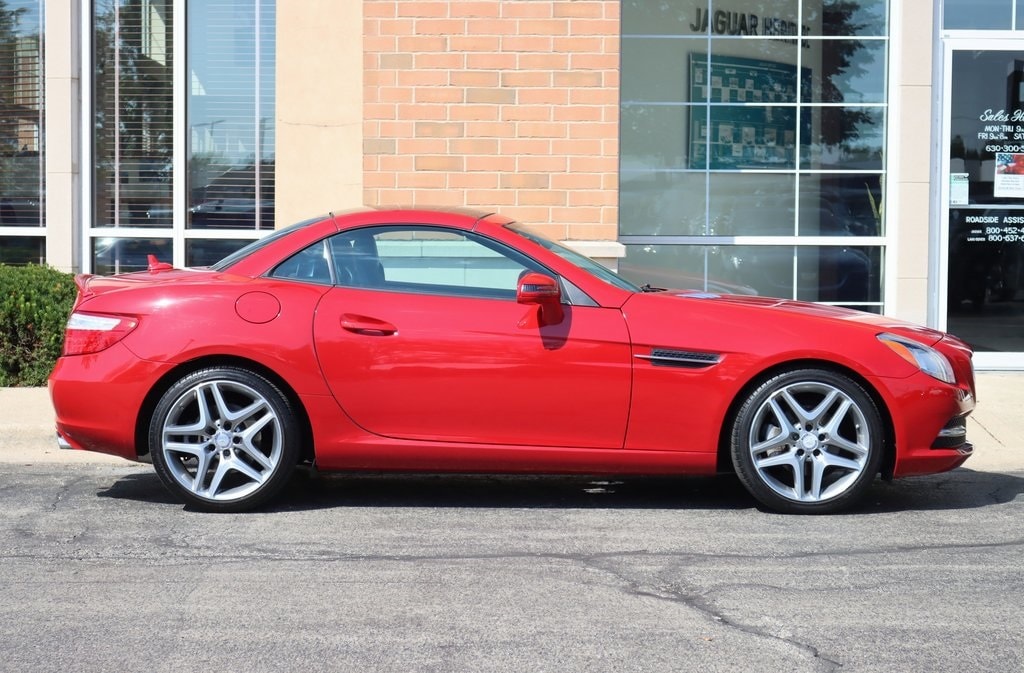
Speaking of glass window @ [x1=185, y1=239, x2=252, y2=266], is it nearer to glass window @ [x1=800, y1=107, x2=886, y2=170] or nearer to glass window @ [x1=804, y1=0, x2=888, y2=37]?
glass window @ [x1=800, y1=107, x2=886, y2=170]

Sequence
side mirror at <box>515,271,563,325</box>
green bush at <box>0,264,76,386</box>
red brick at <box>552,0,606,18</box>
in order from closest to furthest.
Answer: side mirror at <box>515,271,563,325</box> < green bush at <box>0,264,76,386</box> < red brick at <box>552,0,606,18</box>

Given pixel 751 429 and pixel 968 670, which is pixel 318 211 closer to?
pixel 751 429

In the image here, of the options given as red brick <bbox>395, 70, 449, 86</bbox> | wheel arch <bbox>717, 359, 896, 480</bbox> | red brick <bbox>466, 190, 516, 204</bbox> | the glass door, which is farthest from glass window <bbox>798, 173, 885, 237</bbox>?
wheel arch <bbox>717, 359, 896, 480</bbox>

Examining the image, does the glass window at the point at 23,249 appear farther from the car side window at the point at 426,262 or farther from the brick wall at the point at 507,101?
the car side window at the point at 426,262

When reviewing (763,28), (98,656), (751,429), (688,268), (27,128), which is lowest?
(98,656)

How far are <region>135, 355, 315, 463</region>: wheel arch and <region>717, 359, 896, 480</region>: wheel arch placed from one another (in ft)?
6.36

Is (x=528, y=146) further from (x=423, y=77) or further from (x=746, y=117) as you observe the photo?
(x=746, y=117)

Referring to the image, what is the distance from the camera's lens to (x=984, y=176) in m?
10.6

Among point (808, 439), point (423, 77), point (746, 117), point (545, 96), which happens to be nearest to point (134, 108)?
point (423, 77)

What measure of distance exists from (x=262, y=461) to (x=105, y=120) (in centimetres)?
594

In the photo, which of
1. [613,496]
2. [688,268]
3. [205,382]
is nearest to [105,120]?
[688,268]

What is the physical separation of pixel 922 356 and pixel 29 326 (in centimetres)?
638

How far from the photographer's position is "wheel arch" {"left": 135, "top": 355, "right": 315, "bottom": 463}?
19.7 ft

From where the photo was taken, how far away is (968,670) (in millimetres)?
3951
